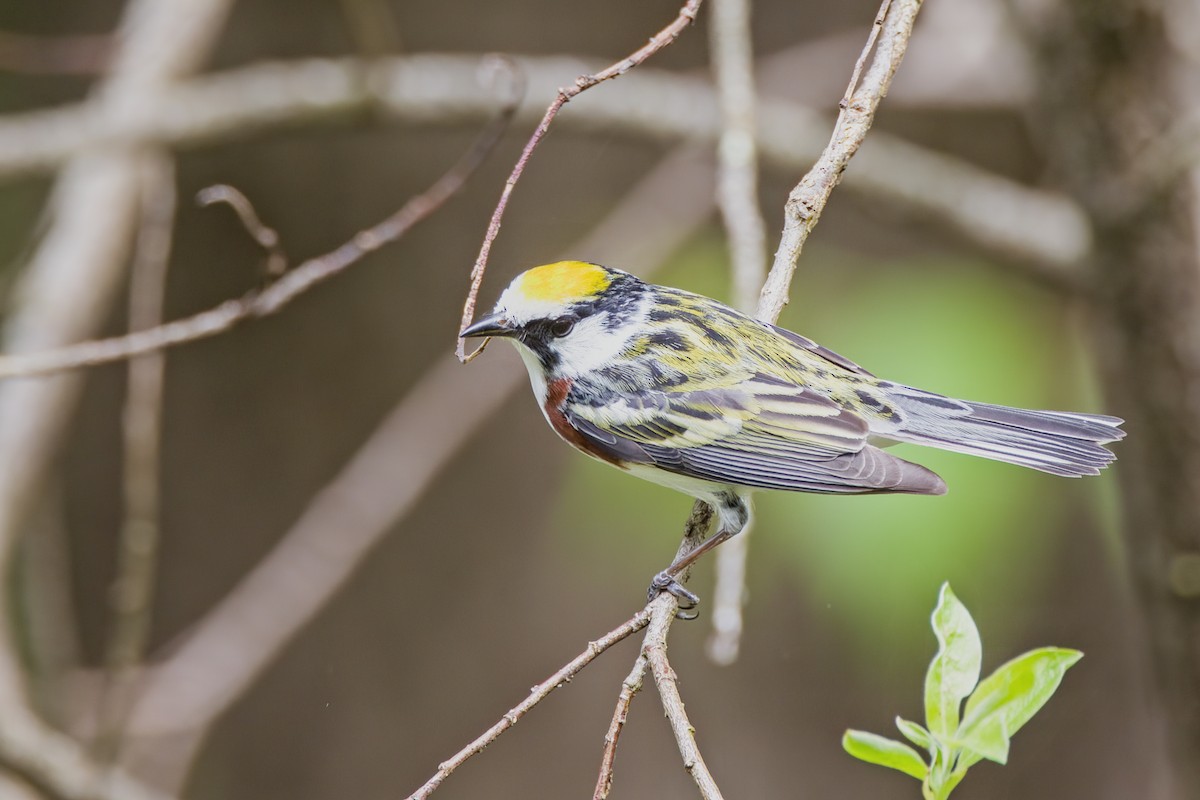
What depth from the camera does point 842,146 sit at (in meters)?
2.62

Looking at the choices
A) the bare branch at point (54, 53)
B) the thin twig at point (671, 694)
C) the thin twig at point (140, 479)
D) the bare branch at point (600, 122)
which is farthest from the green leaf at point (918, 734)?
the bare branch at point (54, 53)

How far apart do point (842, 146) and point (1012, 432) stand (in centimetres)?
88

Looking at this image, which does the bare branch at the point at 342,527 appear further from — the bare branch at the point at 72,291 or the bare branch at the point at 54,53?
the bare branch at the point at 54,53

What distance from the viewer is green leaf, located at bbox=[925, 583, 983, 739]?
1.77 meters

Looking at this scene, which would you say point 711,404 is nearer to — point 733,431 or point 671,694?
point 733,431

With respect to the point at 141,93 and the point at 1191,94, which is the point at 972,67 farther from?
the point at 141,93

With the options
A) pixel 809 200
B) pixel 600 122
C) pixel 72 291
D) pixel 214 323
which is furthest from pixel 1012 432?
pixel 72 291

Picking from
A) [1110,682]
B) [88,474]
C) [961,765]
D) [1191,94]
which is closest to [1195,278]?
[1191,94]

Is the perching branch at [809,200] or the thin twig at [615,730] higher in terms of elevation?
the perching branch at [809,200]

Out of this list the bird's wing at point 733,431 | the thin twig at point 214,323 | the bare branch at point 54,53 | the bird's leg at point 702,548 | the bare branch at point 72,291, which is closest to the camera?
the bird's leg at point 702,548

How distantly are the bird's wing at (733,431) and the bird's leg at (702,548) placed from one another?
0.07 meters

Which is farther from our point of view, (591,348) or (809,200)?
(591,348)

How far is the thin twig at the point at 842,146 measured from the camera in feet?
8.31

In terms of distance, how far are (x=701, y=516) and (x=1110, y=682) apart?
14.2ft
